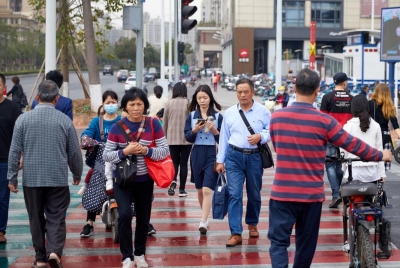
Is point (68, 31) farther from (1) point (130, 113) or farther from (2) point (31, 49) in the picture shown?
(2) point (31, 49)

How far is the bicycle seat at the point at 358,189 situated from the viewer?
6441mm

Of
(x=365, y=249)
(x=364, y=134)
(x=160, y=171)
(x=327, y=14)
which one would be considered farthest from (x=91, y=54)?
(x=327, y=14)

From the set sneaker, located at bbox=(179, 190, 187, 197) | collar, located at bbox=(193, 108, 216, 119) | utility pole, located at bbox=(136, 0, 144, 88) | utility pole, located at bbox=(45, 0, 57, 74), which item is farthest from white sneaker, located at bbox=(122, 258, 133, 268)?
utility pole, located at bbox=(136, 0, 144, 88)

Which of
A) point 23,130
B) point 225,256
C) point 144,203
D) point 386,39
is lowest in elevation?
point 225,256

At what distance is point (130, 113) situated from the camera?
24.2 feet

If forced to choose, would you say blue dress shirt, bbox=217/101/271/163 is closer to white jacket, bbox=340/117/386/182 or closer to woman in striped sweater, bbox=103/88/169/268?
white jacket, bbox=340/117/386/182

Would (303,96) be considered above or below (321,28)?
below

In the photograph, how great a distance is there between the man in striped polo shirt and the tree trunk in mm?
21453

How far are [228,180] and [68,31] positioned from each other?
22057 mm

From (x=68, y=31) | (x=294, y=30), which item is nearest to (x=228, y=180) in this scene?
(x=68, y=31)

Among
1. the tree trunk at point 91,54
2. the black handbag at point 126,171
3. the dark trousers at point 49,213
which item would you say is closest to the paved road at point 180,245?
the dark trousers at point 49,213

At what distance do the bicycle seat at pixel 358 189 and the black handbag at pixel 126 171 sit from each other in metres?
1.95

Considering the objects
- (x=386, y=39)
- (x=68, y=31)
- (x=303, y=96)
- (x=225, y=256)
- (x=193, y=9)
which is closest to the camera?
(x=303, y=96)

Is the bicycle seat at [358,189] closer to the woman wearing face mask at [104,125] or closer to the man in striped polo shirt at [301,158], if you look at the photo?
the man in striped polo shirt at [301,158]
